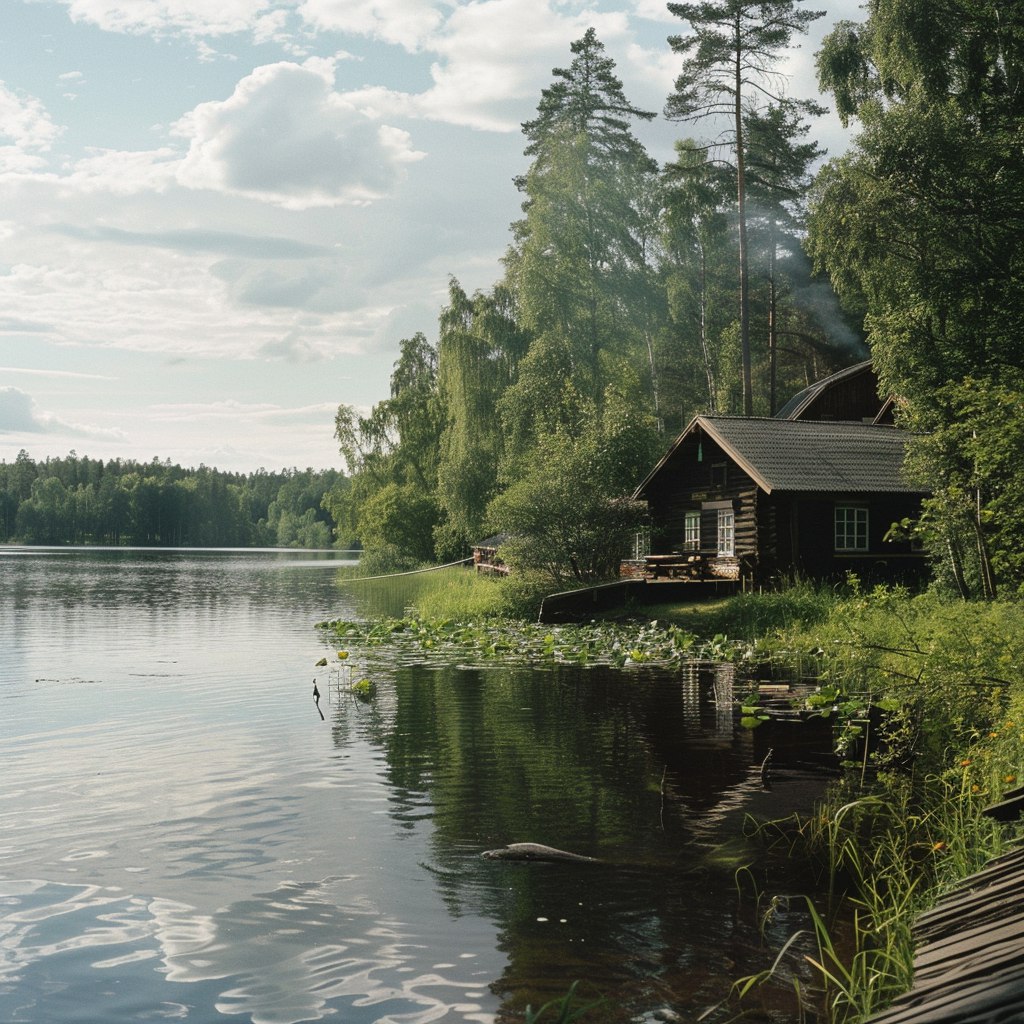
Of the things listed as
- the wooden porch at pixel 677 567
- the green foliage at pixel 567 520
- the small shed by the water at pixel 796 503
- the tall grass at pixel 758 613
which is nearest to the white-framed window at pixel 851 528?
the small shed by the water at pixel 796 503

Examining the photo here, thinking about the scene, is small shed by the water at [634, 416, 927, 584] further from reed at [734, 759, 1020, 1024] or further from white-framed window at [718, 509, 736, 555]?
reed at [734, 759, 1020, 1024]

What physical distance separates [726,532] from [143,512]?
453 ft

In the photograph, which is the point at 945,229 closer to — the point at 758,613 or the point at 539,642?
the point at 758,613

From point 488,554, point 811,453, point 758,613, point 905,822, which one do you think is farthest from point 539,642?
point 488,554

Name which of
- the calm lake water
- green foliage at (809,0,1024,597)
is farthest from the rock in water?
green foliage at (809,0,1024,597)

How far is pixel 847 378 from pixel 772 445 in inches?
616

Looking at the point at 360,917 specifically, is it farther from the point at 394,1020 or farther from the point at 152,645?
the point at 152,645

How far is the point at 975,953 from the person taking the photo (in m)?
4.30

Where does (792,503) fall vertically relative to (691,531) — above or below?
above

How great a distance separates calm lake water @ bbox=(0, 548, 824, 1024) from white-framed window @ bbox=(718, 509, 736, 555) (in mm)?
11280

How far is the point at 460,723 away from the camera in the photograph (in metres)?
15.0

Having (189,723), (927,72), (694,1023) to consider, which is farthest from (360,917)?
(927,72)

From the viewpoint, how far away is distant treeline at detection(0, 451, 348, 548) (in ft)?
509

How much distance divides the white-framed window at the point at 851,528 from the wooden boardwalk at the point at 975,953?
23.3 m
